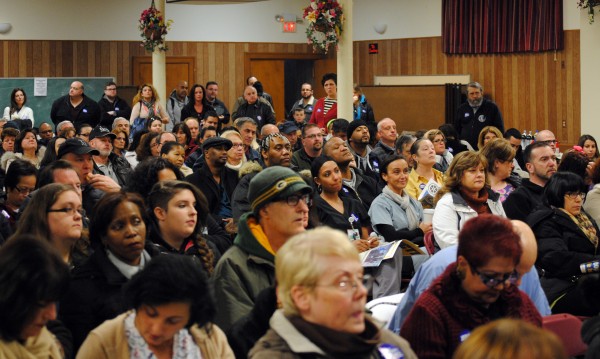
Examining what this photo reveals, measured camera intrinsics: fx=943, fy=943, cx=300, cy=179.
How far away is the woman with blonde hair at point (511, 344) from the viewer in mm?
2174

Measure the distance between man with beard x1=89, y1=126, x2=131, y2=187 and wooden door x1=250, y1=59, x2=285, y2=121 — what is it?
384 inches

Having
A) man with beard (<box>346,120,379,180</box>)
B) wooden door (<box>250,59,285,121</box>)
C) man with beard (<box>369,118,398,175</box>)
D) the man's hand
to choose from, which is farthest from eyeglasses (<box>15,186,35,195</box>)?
wooden door (<box>250,59,285,121</box>)

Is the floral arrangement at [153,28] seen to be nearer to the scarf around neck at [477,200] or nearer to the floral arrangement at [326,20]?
the floral arrangement at [326,20]

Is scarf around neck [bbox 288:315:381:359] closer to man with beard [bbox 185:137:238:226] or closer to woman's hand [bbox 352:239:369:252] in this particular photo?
woman's hand [bbox 352:239:369:252]

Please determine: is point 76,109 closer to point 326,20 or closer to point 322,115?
point 322,115

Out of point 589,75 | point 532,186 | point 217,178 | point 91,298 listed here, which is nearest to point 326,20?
point 217,178

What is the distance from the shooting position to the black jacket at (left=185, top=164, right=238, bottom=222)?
22.5 ft

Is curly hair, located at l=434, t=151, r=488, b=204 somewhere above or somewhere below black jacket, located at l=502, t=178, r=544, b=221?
above

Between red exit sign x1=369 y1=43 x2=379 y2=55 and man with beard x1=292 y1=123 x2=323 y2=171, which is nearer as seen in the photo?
man with beard x1=292 y1=123 x2=323 y2=171

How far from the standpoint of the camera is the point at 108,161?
760 cm

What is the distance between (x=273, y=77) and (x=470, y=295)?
49.0 feet

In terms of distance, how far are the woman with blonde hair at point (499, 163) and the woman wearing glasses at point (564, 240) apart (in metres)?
1.05

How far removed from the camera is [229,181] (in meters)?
7.10

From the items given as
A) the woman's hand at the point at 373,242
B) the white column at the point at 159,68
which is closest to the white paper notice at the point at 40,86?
the white column at the point at 159,68
